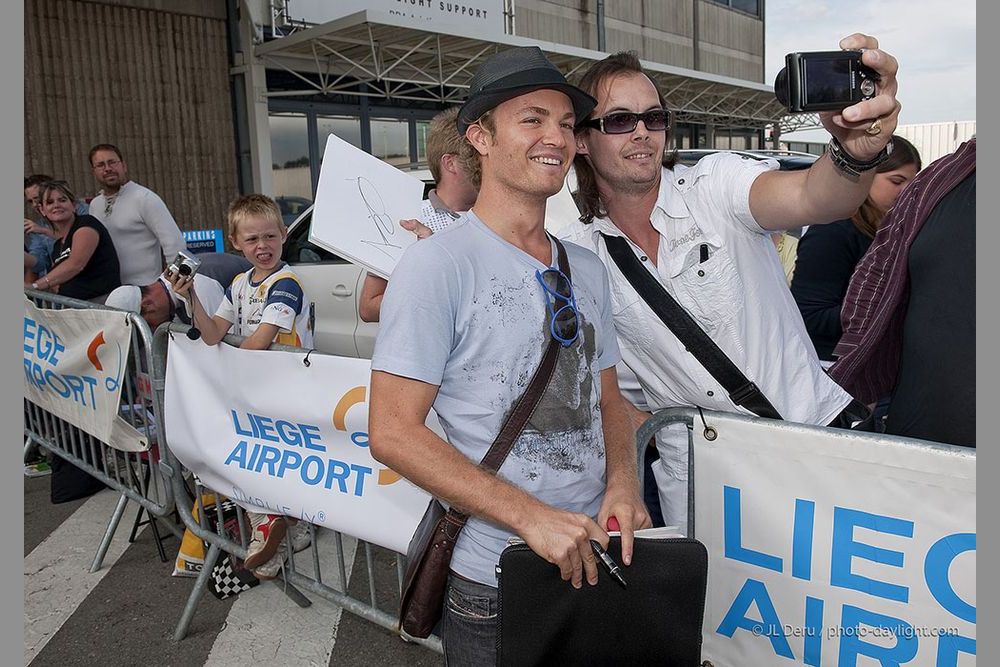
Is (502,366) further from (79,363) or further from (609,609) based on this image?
(79,363)

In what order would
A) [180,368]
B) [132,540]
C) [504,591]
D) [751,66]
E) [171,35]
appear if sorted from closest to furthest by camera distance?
[504,591]
[180,368]
[132,540]
[171,35]
[751,66]

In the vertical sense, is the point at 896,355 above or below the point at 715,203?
below

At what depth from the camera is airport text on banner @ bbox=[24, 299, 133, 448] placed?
147 inches

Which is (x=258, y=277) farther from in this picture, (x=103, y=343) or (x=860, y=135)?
(x=860, y=135)

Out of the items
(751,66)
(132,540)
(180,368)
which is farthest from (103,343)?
(751,66)

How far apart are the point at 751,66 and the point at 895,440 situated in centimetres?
2531

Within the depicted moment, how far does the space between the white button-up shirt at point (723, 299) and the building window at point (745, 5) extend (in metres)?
22.9

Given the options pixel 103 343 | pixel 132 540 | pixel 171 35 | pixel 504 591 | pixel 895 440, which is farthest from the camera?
pixel 171 35

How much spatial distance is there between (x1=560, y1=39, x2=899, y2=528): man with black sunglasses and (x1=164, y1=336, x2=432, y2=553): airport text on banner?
85cm

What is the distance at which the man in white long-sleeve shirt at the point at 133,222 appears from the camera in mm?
5609

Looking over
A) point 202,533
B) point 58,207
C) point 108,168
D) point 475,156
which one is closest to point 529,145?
point 475,156

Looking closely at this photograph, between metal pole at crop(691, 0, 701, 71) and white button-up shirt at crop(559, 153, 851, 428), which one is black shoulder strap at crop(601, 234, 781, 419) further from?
metal pole at crop(691, 0, 701, 71)

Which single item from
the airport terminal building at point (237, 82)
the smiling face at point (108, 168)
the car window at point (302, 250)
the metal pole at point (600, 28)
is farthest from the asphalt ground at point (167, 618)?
the metal pole at point (600, 28)

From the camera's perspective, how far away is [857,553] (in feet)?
5.61
